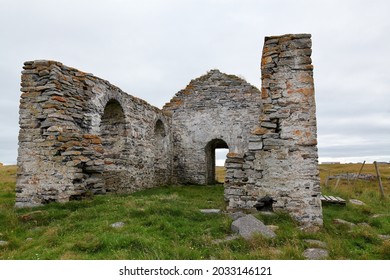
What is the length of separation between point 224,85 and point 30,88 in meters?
9.86

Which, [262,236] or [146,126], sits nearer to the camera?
[262,236]

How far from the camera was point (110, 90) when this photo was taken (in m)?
10.9

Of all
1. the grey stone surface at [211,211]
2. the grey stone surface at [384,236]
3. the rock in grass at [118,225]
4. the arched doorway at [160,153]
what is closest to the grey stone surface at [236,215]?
the grey stone surface at [211,211]

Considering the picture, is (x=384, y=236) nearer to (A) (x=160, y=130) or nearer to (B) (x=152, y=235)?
(B) (x=152, y=235)

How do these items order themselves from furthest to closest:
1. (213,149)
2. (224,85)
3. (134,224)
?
(213,149) < (224,85) < (134,224)

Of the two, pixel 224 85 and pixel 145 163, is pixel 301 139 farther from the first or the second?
pixel 224 85

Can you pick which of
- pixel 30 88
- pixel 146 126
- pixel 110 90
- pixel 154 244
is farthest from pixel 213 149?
pixel 154 244

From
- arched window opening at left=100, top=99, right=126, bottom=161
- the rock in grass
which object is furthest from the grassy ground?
arched window opening at left=100, top=99, right=126, bottom=161

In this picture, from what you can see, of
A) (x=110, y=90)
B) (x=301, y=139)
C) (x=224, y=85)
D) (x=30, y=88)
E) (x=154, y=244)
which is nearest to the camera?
(x=154, y=244)

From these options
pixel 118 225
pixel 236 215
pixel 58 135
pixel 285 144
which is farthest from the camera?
pixel 58 135

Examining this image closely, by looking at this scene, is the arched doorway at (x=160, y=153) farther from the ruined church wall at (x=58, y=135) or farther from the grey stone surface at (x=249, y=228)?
the grey stone surface at (x=249, y=228)

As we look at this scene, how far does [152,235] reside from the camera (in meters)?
5.43

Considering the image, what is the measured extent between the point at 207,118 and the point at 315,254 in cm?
1193

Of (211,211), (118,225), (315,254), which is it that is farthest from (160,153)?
(315,254)
